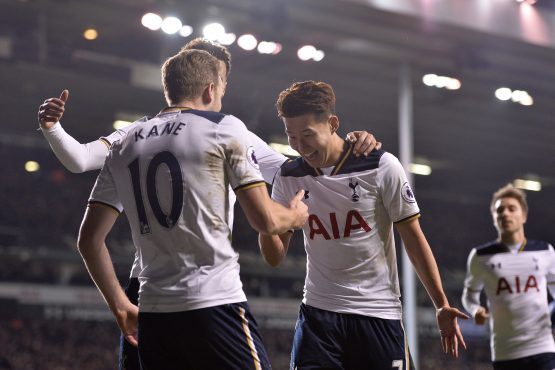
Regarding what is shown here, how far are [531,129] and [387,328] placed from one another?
62.0 feet

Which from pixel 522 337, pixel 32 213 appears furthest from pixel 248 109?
pixel 522 337

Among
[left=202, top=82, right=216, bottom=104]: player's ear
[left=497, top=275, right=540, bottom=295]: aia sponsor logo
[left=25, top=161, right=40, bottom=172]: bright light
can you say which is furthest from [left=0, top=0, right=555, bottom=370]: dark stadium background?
[left=202, top=82, right=216, bottom=104]: player's ear

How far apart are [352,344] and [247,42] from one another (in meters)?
10.5

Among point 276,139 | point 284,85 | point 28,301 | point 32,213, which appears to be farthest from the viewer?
point 276,139

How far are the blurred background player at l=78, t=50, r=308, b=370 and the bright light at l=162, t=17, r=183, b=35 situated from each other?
10220 mm

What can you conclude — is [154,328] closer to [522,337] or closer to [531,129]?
[522,337]

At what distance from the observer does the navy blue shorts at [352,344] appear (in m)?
3.90

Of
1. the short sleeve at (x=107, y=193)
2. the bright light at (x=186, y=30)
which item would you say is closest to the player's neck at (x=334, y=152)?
the short sleeve at (x=107, y=193)

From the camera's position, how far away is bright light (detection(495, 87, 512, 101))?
16.9m

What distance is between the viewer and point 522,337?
611 centimetres

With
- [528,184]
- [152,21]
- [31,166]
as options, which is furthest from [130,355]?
[528,184]

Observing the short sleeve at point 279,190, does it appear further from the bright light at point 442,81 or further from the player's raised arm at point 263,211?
the bright light at point 442,81

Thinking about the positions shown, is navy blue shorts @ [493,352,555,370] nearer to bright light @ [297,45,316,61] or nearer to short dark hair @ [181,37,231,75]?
short dark hair @ [181,37,231,75]

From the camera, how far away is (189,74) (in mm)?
3148
